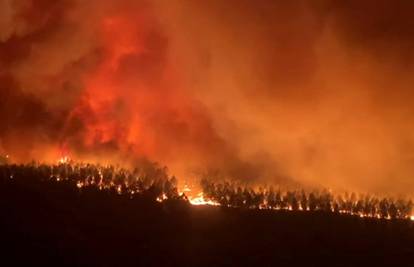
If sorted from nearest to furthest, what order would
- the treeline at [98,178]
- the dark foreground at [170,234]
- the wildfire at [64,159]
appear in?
the dark foreground at [170,234] < the treeline at [98,178] < the wildfire at [64,159]

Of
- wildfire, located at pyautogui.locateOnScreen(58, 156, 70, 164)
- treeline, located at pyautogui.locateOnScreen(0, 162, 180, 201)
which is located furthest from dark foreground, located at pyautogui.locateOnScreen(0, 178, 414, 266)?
wildfire, located at pyautogui.locateOnScreen(58, 156, 70, 164)

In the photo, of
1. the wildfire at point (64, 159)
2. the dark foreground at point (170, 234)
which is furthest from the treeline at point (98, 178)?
the wildfire at point (64, 159)

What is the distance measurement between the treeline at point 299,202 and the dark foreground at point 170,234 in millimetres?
477

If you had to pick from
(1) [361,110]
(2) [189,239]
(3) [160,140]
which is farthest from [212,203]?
(1) [361,110]

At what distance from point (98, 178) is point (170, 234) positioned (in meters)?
1.97

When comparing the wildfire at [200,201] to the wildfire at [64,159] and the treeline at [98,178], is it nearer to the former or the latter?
the treeline at [98,178]

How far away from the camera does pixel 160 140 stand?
1415 cm

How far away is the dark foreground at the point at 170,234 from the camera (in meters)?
8.90

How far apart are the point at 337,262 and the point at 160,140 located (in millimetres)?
5828

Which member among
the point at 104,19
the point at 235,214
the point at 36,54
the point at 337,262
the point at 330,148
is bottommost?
the point at 337,262

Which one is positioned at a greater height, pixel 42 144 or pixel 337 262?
pixel 42 144

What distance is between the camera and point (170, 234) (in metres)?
9.81

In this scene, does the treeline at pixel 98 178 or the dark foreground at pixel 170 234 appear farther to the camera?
the treeline at pixel 98 178

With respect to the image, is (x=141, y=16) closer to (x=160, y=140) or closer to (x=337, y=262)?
(x=160, y=140)
